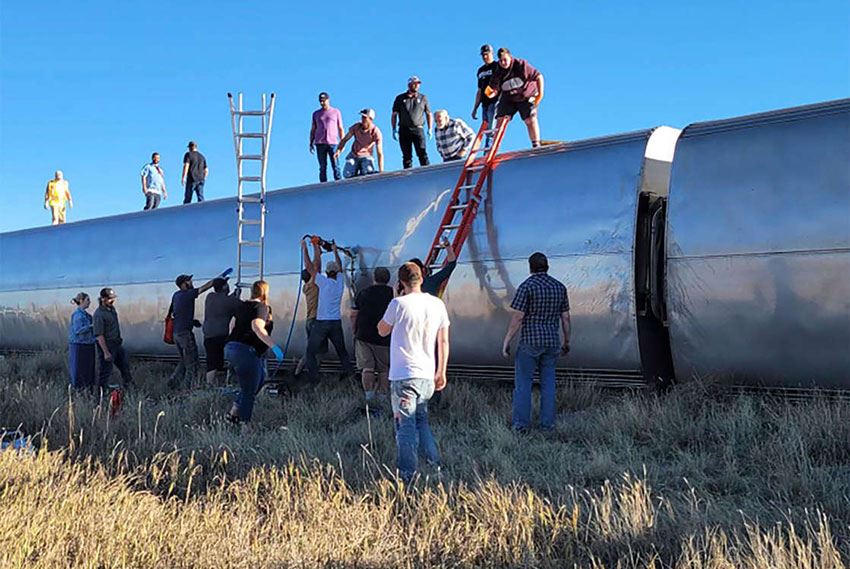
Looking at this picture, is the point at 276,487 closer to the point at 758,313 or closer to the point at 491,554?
the point at 491,554

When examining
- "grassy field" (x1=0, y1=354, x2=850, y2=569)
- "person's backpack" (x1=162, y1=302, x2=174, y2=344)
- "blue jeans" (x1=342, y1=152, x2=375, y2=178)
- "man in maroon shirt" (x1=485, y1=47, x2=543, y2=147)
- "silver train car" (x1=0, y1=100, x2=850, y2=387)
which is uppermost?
"man in maroon shirt" (x1=485, y1=47, x2=543, y2=147)

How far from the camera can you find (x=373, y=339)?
9.06 metres

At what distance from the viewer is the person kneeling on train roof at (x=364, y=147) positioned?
12281 mm

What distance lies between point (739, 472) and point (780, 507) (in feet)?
3.03

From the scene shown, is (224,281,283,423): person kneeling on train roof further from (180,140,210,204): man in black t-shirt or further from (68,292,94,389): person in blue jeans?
(180,140,210,204): man in black t-shirt

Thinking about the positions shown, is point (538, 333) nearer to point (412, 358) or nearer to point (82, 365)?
point (412, 358)

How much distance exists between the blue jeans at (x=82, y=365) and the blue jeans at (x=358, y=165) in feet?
14.0

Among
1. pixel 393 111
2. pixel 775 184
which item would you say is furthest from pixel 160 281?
pixel 775 184

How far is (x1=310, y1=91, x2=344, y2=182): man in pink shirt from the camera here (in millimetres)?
13055

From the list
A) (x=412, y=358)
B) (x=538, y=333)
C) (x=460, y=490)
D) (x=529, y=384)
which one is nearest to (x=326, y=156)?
(x=538, y=333)

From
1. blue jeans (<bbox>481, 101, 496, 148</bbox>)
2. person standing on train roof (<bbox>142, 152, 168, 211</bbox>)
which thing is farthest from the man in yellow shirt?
blue jeans (<bbox>481, 101, 496, 148</bbox>)

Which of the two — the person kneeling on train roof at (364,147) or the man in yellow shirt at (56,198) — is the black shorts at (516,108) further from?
the man in yellow shirt at (56,198)

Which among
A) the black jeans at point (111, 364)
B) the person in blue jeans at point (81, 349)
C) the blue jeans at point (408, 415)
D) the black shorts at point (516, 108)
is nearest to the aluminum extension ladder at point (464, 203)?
the black shorts at point (516, 108)

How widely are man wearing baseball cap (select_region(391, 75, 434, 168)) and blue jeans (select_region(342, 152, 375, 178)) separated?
0.48 m
